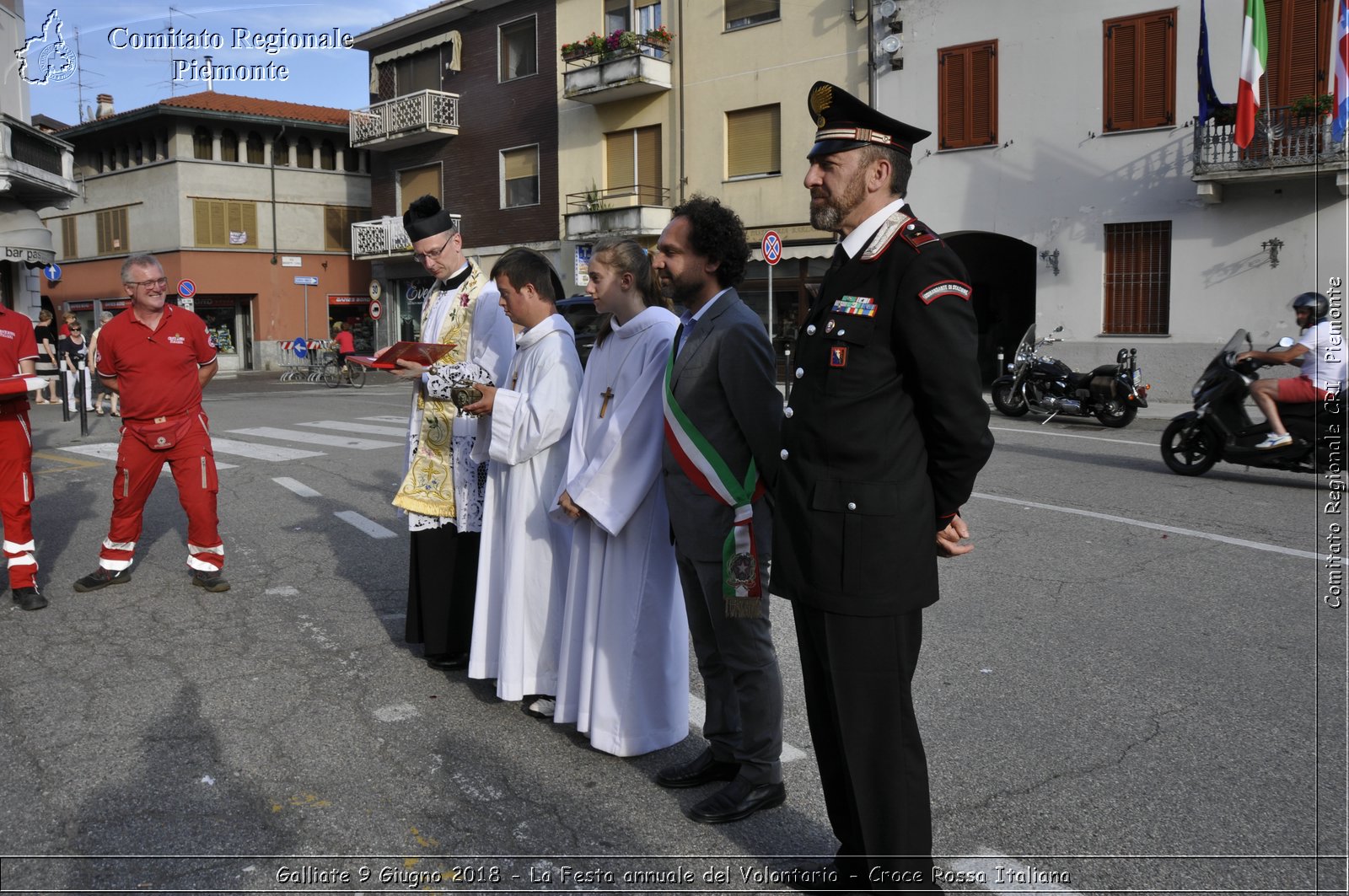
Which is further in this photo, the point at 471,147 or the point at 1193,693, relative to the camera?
the point at 471,147

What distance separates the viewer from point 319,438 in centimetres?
1451

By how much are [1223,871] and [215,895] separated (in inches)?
110

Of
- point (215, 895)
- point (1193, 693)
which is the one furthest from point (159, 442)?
point (1193, 693)

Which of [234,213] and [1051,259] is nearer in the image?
[1051,259]

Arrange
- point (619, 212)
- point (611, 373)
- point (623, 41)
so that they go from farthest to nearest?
point (619, 212) → point (623, 41) → point (611, 373)

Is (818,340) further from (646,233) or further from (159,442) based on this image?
(646,233)

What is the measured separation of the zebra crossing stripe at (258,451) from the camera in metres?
12.7

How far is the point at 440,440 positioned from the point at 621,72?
2372cm

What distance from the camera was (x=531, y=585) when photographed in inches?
173

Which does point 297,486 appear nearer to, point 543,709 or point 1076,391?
point 543,709

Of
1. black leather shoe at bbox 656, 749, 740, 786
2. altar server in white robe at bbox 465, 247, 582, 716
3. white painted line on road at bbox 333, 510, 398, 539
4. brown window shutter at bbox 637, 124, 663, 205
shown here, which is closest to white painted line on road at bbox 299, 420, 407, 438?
white painted line on road at bbox 333, 510, 398, 539

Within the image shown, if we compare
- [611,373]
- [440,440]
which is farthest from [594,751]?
[440,440]

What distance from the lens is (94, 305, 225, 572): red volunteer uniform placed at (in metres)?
6.37

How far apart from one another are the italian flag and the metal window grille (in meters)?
2.89
